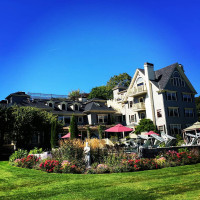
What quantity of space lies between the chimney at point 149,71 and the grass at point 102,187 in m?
27.6

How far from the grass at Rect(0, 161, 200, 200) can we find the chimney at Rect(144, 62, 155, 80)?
27.6 meters

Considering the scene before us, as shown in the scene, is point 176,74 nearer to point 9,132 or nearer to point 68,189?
point 9,132

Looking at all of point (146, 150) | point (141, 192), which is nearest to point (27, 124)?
point (146, 150)

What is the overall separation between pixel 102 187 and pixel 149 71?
30.6 metres

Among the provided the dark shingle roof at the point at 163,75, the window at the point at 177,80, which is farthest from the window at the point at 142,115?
the window at the point at 177,80

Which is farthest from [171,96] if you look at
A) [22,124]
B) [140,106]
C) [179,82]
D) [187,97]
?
[22,124]

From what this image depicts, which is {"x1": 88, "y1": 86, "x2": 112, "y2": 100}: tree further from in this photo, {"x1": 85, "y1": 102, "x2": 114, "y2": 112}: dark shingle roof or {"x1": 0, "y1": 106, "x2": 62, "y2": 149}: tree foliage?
{"x1": 0, "y1": 106, "x2": 62, "y2": 149}: tree foliage

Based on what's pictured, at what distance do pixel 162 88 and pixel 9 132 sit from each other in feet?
74.9

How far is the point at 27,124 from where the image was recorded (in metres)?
26.5

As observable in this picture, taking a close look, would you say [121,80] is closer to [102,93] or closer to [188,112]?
[102,93]

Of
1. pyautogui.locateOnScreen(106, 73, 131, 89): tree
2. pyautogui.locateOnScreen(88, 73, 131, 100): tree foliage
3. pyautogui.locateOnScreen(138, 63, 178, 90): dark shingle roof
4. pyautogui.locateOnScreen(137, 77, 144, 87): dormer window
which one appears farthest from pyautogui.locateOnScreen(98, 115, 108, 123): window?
pyautogui.locateOnScreen(106, 73, 131, 89): tree

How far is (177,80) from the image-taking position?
37625 mm

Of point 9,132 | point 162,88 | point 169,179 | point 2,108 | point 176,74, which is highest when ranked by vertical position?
Answer: point 176,74

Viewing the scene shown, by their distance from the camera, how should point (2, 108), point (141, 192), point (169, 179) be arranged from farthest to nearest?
point (2, 108), point (169, 179), point (141, 192)
